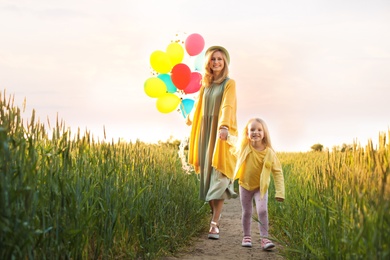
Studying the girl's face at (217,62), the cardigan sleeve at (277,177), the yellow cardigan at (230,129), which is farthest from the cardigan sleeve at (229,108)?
the cardigan sleeve at (277,177)

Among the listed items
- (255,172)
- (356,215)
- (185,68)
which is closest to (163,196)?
(255,172)

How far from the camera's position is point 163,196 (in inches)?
196

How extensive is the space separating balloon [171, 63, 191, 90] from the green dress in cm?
221

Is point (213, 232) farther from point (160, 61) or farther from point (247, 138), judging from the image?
point (160, 61)

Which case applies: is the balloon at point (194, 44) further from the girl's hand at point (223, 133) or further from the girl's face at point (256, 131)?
the girl's face at point (256, 131)

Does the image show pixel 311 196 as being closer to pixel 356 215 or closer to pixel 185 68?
pixel 356 215

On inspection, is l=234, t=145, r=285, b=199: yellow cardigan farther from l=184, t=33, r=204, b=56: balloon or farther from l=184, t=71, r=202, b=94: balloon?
l=184, t=33, r=204, b=56: balloon

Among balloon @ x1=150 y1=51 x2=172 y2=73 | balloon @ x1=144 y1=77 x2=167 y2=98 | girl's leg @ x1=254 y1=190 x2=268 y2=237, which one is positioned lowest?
girl's leg @ x1=254 y1=190 x2=268 y2=237

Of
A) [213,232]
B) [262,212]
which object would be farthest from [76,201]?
[213,232]

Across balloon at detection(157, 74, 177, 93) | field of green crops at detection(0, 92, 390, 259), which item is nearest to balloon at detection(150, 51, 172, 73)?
balloon at detection(157, 74, 177, 93)

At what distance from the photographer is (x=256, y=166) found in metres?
5.36

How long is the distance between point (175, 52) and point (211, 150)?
302 cm

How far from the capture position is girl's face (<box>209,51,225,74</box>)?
5938 millimetres

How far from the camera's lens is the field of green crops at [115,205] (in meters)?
2.67
